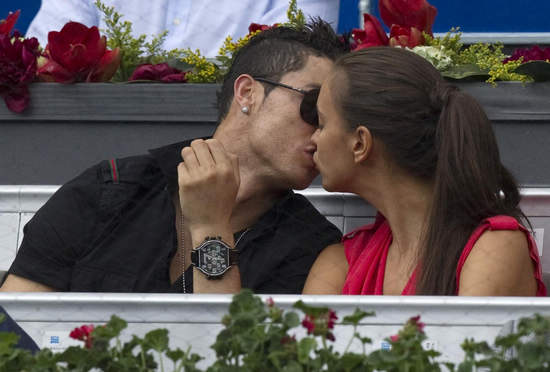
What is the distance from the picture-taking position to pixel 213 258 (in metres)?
2.01

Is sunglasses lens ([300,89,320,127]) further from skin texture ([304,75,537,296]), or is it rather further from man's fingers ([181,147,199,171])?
man's fingers ([181,147,199,171])

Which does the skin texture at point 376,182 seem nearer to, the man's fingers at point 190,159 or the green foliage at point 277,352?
the man's fingers at point 190,159

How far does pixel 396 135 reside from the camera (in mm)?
1922

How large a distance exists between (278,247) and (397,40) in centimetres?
80

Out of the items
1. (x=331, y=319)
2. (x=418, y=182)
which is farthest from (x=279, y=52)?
(x=331, y=319)

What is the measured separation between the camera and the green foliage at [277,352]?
35.0 inches

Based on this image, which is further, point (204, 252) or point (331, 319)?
point (204, 252)

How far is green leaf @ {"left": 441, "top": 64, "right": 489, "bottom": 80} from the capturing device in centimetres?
254

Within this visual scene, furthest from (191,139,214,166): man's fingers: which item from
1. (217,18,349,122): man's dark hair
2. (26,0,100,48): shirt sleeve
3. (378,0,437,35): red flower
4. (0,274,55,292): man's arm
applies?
(26,0,100,48): shirt sleeve

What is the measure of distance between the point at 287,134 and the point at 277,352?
138cm

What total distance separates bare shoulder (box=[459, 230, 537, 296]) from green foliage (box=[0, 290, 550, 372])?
0.80 m

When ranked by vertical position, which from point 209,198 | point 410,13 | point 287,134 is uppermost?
point 410,13

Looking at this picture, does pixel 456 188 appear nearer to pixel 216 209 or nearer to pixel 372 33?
pixel 216 209

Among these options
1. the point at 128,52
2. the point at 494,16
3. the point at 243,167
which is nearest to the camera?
the point at 243,167
